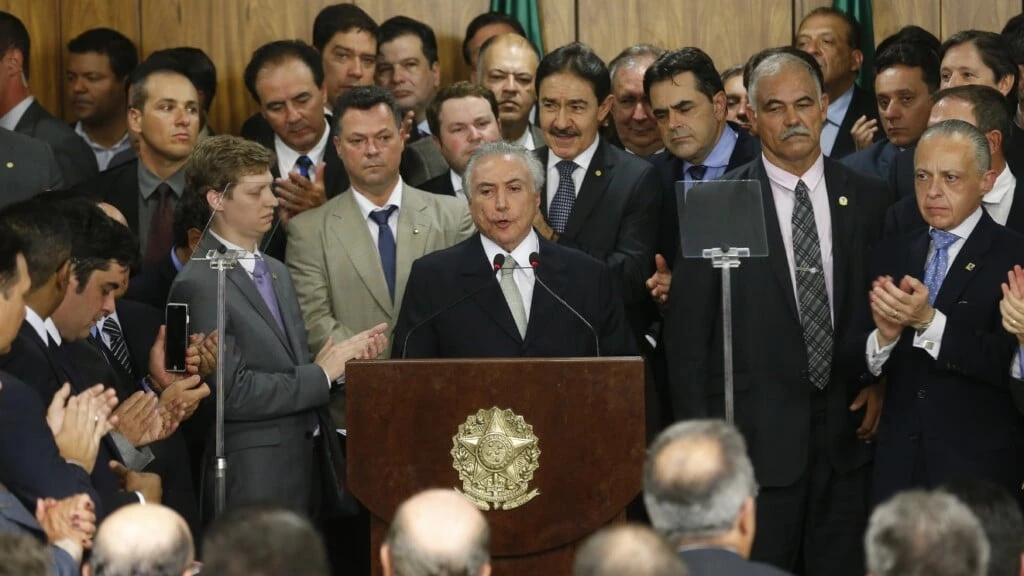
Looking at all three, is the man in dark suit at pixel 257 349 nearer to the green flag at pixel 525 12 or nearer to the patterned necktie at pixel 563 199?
the patterned necktie at pixel 563 199

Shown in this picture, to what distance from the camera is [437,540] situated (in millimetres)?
3008

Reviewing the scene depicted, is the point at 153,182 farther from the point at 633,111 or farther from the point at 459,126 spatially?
the point at 633,111

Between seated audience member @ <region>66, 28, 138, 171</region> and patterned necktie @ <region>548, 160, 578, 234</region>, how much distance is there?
7.65 feet

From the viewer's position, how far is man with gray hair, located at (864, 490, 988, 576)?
288 centimetres

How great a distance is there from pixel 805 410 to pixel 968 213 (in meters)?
0.79

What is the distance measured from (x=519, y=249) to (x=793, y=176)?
934 millimetres

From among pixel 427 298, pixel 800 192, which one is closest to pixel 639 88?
pixel 800 192

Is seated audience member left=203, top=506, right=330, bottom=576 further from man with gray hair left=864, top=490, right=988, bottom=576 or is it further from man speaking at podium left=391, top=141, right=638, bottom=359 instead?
man speaking at podium left=391, top=141, right=638, bottom=359

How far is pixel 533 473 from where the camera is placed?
181 inches

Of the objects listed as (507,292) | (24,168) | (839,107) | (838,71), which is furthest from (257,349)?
(838,71)

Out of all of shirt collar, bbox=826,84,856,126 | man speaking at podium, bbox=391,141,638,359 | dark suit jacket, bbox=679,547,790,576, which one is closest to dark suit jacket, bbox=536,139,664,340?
man speaking at podium, bbox=391,141,638,359

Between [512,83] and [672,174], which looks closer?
[672,174]

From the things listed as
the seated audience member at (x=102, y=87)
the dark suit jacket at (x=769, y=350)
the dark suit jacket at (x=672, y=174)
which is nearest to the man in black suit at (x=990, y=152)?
the dark suit jacket at (x=769, y=350)

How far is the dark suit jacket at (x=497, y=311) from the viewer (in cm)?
513
